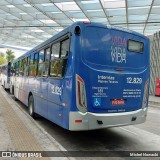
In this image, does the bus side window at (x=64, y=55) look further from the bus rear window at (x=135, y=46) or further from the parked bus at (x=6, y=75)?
the parked bus at (x=6, y=75)

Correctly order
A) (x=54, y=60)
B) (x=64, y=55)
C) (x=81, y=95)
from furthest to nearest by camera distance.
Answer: (x=54, y=60)
(x=64, y=55)
(x=81, y=95)

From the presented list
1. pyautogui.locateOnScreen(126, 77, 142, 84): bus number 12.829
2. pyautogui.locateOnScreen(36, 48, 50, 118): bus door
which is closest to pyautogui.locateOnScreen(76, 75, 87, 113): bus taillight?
pyautogui.locateOnScreen(126, 77, 142, 84): bus number 12.829

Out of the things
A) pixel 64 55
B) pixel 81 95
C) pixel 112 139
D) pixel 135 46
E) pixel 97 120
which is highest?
pixel 135 46

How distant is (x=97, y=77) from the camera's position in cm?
614

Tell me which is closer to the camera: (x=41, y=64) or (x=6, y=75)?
(x=41, y=64)

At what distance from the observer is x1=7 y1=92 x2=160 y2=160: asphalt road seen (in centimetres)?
659

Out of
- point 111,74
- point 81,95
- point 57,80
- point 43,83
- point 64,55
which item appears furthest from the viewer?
point 43,83

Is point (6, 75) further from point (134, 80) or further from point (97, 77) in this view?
point (97, 77)

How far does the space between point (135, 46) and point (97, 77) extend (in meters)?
1.62

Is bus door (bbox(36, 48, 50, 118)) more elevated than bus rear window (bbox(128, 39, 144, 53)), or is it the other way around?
bus rear window (bbox(128, 39, 144, 53))

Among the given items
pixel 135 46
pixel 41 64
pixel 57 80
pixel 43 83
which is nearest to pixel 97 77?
pixel 57 80

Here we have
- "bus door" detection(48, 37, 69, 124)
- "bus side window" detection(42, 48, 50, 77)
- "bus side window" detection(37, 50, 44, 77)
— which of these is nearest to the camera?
"bus door" detection(48, 37, 69, 124)

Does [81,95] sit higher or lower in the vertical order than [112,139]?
higher

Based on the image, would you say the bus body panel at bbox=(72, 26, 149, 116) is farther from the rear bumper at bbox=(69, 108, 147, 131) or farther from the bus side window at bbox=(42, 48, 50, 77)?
the bus side window at bbox=(42, 48, 50, 77)
